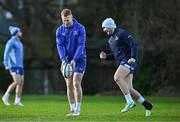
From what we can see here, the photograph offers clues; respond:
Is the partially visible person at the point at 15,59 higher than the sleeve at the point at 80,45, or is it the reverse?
the sleeve at the point at 80,45

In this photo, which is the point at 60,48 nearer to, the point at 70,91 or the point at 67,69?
the point at 67,69

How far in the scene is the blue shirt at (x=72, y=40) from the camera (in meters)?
16.1

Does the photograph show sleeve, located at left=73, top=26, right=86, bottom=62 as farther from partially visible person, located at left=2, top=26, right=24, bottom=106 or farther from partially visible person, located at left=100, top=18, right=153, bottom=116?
partially visible person, located at left=2, top=26, right=24, bottom=106

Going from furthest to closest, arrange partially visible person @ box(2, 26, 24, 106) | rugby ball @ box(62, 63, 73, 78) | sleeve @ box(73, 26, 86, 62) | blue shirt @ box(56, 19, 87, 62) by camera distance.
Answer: partially visible person @ box(2, 26, 24, 106)
blue shirt @ box(56, 19, 87, 62)
sleeve @ box(73, 26, 86, 62)
rugby ball @ box(62, 63, 73, 78)

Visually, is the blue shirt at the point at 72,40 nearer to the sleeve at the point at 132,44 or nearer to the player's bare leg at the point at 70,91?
the player's bare leg at the point at 70,91

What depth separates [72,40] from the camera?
53.1ft

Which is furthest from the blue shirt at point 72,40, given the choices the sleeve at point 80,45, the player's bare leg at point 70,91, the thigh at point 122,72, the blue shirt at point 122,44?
the thigh at point 122,72

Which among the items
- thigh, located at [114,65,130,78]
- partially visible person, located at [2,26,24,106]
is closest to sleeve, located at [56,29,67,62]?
thigh, located at [114,65,130,78]

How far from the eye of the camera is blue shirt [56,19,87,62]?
52.8 ft

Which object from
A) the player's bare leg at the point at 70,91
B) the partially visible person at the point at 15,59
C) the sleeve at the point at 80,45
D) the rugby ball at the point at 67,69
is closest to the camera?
the rugby ball at the point at 67,69

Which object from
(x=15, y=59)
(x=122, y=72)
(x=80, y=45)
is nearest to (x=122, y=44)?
(x=122, y=72)

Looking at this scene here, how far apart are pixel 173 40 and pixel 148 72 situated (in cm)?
466

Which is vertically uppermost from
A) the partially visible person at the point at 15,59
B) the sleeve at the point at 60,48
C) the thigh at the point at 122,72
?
the sleeve at the point at 60,48

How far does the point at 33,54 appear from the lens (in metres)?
41.7
